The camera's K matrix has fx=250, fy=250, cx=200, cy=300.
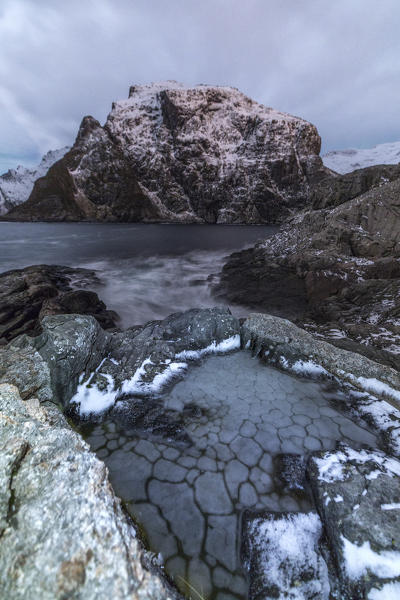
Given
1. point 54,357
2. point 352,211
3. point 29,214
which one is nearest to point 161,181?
point 29,214

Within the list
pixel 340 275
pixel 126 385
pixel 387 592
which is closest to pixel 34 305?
pixel 126 385

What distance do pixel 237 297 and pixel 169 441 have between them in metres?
10.7

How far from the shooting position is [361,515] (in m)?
2.27

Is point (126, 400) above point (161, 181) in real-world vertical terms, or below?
below

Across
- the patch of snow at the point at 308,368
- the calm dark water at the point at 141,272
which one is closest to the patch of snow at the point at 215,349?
the patch of snow at the point at 308,368

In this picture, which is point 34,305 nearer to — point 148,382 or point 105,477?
point 148,382

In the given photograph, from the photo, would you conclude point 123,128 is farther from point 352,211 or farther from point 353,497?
point 353,497

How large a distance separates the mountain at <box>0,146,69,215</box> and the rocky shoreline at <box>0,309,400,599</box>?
485 ft

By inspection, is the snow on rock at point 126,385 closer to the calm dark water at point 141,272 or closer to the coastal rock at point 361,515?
the coastal rock at point 361,515

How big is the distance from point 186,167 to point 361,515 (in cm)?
10544

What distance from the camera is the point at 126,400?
4121mm

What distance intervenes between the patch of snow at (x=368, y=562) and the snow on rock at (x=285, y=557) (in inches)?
9.4

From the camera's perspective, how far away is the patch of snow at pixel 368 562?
1.94 metres

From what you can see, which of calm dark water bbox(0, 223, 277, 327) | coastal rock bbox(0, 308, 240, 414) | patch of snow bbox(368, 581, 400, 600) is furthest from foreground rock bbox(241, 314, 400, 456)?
calm dark water bbox(0, 223, 277, 327)
